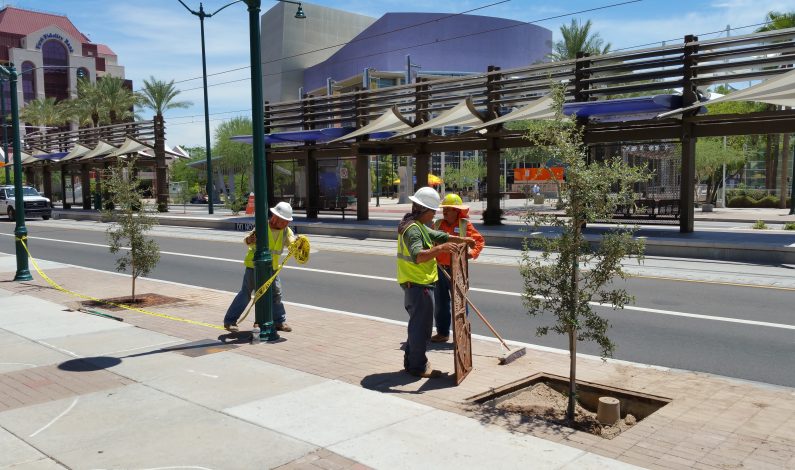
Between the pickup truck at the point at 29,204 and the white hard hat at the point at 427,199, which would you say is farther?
the pickup truck at the point at 29,204

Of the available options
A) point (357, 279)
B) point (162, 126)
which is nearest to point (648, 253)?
point (357, 279)

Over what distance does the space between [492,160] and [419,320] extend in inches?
677

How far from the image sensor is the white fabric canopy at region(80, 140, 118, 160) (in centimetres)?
3945

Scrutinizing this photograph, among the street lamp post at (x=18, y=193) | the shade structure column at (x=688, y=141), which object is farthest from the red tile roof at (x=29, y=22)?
the shade structure column at (x=688, y=141)

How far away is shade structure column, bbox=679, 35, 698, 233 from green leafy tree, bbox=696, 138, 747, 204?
21.8m

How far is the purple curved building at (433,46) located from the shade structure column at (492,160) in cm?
5838

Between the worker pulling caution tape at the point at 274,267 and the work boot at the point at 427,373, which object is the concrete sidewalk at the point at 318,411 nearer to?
the work boot at the point at 427,373

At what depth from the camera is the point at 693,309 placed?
10109 millimetres

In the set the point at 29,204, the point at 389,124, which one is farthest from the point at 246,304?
the point at 29,204

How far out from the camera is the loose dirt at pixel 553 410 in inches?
215

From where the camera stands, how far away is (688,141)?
60.2 feet

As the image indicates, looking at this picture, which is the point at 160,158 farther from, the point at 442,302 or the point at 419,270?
the point at 419,270

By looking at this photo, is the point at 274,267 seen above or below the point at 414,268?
below

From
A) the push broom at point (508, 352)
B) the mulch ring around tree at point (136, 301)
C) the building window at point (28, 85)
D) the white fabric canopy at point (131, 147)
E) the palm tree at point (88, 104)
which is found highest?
the building window at point (28, 85)
